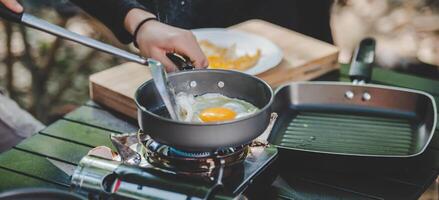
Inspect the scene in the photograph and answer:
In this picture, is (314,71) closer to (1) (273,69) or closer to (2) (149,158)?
(1) (273,69)

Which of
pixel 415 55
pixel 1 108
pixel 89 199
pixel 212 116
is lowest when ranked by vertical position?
pixel 415 55

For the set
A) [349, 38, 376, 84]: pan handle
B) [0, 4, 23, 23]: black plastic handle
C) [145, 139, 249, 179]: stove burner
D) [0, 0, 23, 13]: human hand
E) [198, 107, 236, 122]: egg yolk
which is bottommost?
[349, 38, 376, 84]: pan handle

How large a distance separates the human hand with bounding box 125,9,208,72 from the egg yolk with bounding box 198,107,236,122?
1.21 ft

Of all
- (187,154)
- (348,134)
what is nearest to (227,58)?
(348,134)

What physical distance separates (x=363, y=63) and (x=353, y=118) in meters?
0.32

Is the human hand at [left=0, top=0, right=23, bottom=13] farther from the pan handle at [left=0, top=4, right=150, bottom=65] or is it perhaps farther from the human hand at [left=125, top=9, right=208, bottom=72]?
the human hand at [left=125, top=9, right=208, bottom=72]

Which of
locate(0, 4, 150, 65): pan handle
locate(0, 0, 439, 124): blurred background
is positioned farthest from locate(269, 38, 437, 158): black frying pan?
locate(0, 0, 439, 124): blurred background

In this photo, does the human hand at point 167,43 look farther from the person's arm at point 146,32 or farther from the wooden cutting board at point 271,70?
the wooden cutting board at point 271,70

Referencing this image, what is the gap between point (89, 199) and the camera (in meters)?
1.49

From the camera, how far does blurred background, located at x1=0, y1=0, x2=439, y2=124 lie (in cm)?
419

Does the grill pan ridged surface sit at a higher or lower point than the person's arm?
lower

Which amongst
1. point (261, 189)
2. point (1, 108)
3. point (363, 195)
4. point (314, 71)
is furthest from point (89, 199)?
point (314, 71)

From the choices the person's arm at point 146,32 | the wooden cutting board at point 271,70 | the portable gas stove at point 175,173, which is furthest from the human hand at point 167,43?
the portable gas stove at point 175,173

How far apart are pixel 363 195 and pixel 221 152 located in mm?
449
